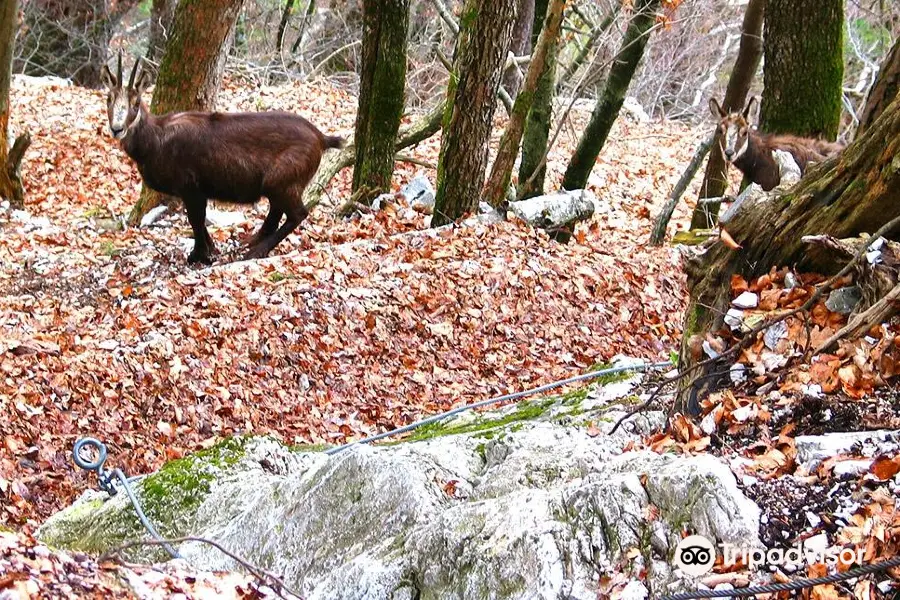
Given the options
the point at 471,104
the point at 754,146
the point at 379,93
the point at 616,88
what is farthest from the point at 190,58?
the point at 754,146

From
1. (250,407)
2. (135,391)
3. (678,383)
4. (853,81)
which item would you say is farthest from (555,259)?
(853,81)

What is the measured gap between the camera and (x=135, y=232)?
1165 centimetres

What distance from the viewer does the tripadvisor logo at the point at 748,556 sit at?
2.98 meters

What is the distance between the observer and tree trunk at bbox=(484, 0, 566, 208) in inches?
423


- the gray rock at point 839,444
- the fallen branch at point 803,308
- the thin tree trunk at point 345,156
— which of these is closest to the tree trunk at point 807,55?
the thin tree trunk at point 345,156

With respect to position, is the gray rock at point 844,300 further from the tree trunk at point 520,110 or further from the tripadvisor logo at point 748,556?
the tree trunk at point 520,110

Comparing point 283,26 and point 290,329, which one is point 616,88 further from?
point 283,26

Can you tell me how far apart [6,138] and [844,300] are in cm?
1219

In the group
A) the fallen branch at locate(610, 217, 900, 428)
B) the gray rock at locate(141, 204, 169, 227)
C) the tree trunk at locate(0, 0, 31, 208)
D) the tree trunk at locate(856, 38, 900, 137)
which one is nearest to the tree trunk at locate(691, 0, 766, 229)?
the tree trunk at locate(856, 38, 900, 137)

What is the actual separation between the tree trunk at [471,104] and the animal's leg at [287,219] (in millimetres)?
1434

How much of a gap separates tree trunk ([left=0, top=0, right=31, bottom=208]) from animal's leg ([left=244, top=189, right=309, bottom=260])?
4997 mm

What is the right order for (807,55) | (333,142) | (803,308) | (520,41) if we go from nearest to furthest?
1. (803,308)
2. (807,55)
3. (333,142)
4. (520,41)

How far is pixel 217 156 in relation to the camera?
989 centimetres

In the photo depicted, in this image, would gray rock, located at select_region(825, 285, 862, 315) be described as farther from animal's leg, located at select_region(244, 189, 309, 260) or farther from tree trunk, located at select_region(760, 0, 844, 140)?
animal's leg, located at select_region(244, 189, 309, 260)
